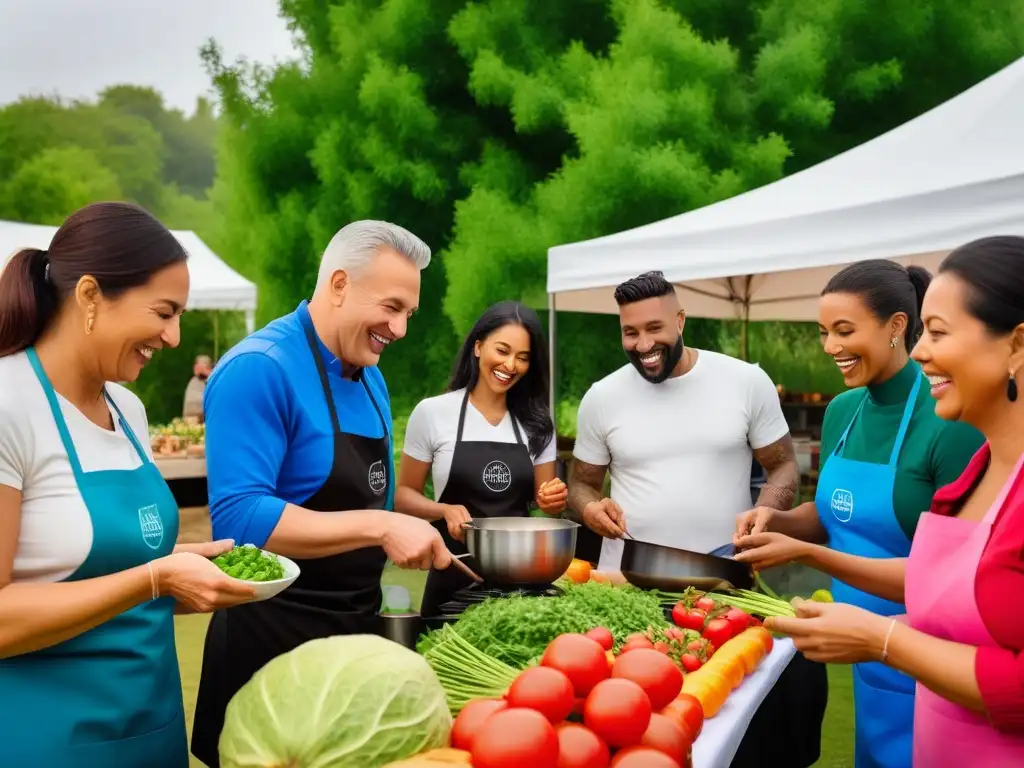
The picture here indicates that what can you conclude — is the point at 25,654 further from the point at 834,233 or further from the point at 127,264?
the point at 834,233

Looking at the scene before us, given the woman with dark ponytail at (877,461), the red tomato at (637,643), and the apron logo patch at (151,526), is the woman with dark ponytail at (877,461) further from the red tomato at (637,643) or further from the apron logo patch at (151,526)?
the apron logo patch at (151,526)

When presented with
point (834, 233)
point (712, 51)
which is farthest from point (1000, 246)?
point (712, 51)

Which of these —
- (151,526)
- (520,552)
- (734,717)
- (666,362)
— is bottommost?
(734,717)

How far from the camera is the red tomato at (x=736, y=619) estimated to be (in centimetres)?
256

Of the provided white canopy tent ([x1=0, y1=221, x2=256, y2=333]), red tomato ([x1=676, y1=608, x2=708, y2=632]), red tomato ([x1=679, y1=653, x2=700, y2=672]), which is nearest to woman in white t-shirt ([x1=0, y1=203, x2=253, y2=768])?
red tomato ([x1=679, y1=653, x2=700, y2=672])

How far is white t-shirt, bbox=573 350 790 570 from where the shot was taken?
3.49 m

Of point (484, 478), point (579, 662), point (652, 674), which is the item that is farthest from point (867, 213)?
point (579, 662)

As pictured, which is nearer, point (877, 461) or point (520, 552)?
point (520, 552)

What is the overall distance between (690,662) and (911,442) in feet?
2.99

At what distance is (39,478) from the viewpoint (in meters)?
1.75

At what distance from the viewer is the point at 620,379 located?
3.71 m

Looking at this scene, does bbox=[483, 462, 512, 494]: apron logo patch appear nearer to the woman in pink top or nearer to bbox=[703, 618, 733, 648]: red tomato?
bbox=[703, 618, 733, 648]: red tomato

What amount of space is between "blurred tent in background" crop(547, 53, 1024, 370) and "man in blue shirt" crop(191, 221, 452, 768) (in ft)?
8.85

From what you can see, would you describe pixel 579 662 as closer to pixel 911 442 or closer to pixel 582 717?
pixel 582 717
